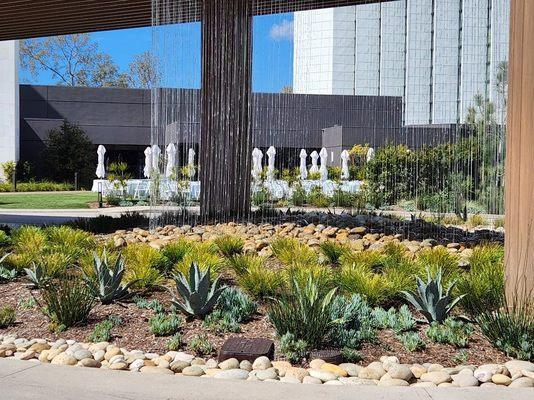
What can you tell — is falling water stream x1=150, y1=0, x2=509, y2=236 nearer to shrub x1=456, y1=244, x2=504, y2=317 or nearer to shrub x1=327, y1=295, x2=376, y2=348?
shrub x1=456, y1=244, x2=504, y2=317

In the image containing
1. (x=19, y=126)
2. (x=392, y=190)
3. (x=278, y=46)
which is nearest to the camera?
(x=278, y=46)

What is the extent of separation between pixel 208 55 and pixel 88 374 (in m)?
9.89

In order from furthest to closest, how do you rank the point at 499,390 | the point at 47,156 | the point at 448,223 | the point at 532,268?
the point at 47,156, the point at 448,223, the point at 532,268, the point at 499,390

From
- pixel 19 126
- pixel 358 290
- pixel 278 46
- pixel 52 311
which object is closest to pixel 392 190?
pixel 278 46

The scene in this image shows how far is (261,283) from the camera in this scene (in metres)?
6.09

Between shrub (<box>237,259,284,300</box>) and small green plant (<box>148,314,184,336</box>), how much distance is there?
3.38 ft

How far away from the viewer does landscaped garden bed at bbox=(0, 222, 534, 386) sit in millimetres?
4404

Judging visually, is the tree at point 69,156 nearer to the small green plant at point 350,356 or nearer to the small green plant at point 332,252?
the small green plant at point 332,252

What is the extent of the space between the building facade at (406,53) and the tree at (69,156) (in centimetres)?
1597

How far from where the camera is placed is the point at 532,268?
5.12 meters

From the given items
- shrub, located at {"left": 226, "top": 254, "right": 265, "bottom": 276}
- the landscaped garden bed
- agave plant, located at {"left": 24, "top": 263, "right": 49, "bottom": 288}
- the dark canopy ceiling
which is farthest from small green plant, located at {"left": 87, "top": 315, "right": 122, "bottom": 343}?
the dark canopy ceiling

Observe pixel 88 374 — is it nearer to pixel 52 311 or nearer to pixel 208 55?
pixel 52 311

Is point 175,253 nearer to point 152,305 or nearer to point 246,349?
point 152,305

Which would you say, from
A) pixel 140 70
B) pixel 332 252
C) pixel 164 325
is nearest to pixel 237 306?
pixel 164 325
